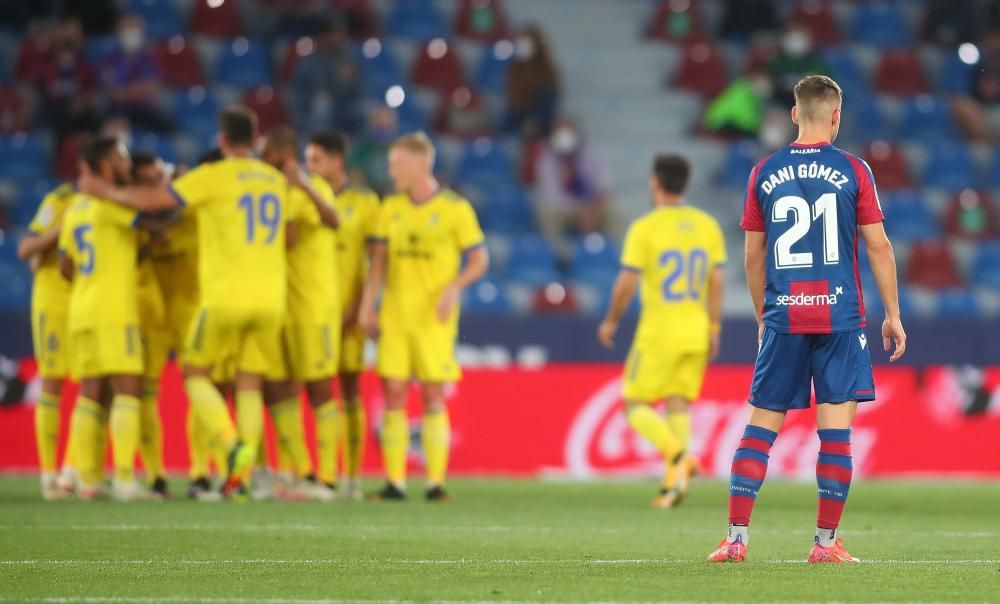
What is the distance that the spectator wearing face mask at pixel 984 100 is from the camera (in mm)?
20141

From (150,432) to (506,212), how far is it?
8.10 metres

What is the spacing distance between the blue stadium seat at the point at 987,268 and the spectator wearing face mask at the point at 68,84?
9.98 m

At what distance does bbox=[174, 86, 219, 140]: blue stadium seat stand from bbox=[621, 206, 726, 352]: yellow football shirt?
952 cm

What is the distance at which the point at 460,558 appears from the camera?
6816mm

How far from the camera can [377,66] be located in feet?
66.4

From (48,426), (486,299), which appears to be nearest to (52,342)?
(48,426)

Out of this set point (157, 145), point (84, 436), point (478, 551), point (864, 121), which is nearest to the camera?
point (478, 551)

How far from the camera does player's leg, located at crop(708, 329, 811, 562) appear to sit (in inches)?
259

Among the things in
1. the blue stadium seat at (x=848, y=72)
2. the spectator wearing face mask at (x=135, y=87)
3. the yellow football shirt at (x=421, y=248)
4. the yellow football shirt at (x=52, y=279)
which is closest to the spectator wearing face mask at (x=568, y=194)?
the blue stadium seat at (x=848, y=72)

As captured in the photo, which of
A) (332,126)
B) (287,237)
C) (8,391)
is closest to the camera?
(287,237)

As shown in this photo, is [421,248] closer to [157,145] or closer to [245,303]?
[245,303]

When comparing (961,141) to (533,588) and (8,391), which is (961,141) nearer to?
(8,391)

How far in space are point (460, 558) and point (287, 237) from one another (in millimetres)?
4184

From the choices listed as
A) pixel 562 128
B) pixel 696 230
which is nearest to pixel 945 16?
pixel 562 128
